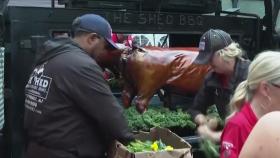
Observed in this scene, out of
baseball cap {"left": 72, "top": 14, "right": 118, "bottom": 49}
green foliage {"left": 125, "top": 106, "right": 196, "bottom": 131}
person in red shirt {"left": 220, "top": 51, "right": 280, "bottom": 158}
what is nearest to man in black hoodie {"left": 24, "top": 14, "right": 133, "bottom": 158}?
baseball cap {"left": 72, "top": 14, "right": 118, "bottom": 49}

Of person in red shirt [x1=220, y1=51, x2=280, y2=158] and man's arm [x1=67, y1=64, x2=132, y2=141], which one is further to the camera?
man's arm [x1=67, y1=64, x2=132, y2=141]

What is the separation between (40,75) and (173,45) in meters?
2.54

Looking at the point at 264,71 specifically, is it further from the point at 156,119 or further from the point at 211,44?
the point at 156,119

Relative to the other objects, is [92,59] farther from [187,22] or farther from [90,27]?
[187,22]

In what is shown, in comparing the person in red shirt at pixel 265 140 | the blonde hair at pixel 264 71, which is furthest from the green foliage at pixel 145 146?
the person in red shirt at pixel 265 140

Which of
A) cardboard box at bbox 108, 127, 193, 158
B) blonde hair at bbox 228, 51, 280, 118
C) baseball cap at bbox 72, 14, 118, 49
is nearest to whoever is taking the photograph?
blonde hair at bbox 228, 51, 280, 118

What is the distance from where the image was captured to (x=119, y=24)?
4078mm

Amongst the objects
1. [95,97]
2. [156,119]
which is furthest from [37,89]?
[156,119]

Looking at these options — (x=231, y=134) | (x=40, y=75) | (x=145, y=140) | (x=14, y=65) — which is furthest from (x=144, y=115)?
(x=231, y=134)

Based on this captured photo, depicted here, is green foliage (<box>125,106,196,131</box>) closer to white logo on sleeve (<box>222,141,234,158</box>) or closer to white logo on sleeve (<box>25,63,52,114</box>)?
white logo on sleeve (<box>25,63,52,114</box>)

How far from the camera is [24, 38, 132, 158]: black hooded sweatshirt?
2.76 meters

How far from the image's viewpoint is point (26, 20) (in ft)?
11.8

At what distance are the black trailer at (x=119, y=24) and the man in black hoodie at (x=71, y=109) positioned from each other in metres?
0.69

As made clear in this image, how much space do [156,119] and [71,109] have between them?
146 centimetres
